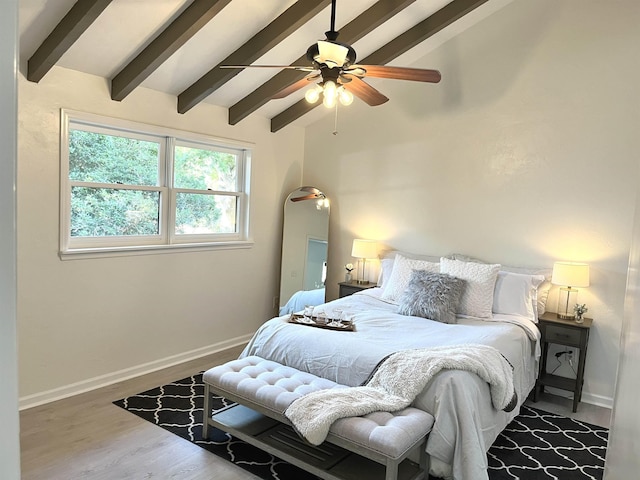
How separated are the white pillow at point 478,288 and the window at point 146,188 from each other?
2.15 meters

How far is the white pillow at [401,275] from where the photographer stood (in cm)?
412

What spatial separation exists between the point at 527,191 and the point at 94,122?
3407 mm

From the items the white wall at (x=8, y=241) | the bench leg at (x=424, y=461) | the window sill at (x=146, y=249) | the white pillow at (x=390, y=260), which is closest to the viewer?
Result: the white wall at (x=8, y=241)

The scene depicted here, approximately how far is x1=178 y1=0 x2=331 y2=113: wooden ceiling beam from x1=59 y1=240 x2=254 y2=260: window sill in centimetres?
115

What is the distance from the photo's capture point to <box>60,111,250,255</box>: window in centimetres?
346

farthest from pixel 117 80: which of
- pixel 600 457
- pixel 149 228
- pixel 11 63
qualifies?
pixel 600 457

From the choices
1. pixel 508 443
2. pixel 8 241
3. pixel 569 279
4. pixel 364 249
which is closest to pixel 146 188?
pixel 364 249

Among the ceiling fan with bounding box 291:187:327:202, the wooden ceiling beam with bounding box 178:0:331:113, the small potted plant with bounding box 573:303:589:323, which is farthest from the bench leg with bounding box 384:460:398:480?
the ceiling fan with bounding box 291:187:327:202

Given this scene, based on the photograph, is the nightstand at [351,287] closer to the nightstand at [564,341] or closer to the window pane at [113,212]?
the nightstand at [564,341]

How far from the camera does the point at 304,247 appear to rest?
16.5 ft

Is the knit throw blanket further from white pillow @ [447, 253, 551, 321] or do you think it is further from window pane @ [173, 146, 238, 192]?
window pane @ [173, 146, 238, 192]

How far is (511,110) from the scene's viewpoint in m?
4.04

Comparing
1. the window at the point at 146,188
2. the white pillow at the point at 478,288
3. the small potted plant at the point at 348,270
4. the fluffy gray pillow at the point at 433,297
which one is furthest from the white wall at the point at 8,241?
the small potted plant at the point at 348,270

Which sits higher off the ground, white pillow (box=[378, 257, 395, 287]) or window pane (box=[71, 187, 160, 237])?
window pane (box=[71, 187, 160, 237])
